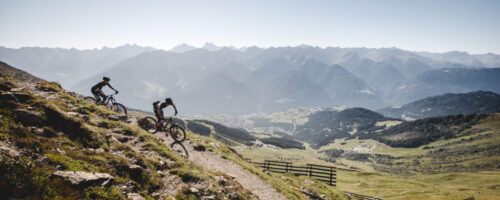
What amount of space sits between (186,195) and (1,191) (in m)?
7.04

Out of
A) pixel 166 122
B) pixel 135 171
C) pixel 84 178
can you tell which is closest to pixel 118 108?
pixel 166 122

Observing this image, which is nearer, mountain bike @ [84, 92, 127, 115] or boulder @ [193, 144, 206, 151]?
boulder @ [193, 144, 206, 151]

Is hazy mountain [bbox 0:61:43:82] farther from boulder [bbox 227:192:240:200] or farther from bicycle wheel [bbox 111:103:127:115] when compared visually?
boulder [bbox 227:192:240:200]

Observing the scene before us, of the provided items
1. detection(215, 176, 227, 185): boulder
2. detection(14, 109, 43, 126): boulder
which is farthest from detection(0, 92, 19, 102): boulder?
detection(215, 176, 227, 185): boulder

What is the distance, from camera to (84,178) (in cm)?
862

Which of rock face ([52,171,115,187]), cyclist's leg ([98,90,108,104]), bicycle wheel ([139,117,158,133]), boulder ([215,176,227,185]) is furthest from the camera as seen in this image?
cyclist's leg ([98,90,108,104])

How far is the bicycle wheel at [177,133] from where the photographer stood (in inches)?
870

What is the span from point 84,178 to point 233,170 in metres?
14.1

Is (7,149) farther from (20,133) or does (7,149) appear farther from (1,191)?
(1,191)

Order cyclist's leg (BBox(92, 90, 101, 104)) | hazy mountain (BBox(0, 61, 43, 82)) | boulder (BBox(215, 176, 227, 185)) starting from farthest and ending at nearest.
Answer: hazy mountain (BBox(0, 61, 43, 82)) < cyclist's leg (BBox(92, 90, 101, 104)) < boulder (BBox(215, 176, 227, 185))

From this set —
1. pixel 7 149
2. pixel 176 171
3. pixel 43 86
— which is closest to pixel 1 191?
pixel 7 149

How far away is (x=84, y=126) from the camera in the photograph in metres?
13.5

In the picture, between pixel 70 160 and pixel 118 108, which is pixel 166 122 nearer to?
pixel 118 108

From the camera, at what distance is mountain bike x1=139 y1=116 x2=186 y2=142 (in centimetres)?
2192
